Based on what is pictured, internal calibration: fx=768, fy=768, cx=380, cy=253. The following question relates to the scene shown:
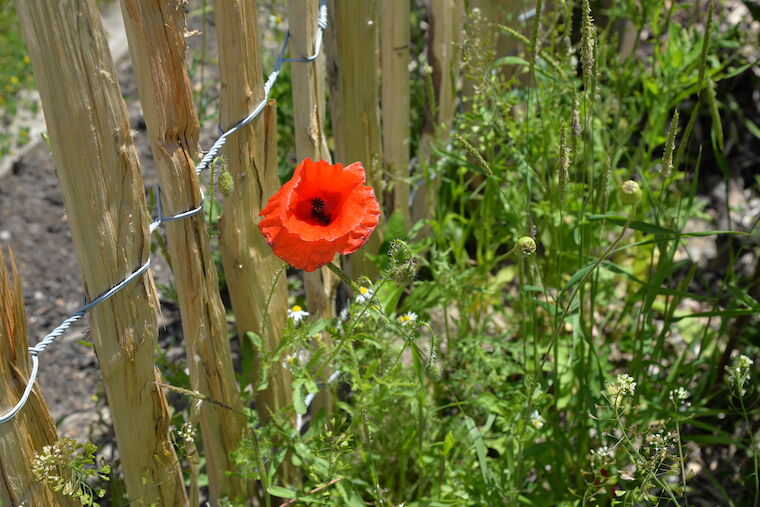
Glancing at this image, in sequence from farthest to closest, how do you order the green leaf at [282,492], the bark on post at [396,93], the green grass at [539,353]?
the bark on post at [396,93]
the green leaf at [282,492]
the green grass at [539,353]

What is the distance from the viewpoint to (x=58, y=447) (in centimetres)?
140

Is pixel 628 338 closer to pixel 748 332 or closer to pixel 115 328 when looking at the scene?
pixel 748 332

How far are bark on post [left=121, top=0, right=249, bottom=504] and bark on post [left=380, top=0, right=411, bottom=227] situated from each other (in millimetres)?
684

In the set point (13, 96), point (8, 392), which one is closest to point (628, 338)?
point (8, 392)

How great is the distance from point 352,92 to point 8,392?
1084 mm

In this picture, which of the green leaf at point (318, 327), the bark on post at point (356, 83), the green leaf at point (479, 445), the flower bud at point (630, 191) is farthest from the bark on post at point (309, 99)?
the flower bud at point (630, 191)

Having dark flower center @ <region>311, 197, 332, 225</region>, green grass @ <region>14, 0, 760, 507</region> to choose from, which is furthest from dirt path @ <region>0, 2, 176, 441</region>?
dark flower center @ <region>311, 197, 332, 225</region>

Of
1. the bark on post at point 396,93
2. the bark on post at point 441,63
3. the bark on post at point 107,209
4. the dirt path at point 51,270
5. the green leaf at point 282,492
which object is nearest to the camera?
the bark on post at point 107,209

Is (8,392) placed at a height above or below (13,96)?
below

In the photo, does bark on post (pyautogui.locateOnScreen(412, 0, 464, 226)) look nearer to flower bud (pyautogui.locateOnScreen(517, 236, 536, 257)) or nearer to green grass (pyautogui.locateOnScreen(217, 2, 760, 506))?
green grass (pyautogui.locateOnScreen(217, 2, 760, 506))

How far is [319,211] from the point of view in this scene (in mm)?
1466

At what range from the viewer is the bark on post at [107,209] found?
117 centimetres

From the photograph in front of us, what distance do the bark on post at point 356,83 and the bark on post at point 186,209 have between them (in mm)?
564

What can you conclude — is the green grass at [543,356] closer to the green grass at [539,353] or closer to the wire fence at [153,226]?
the green grass at [539,353]
